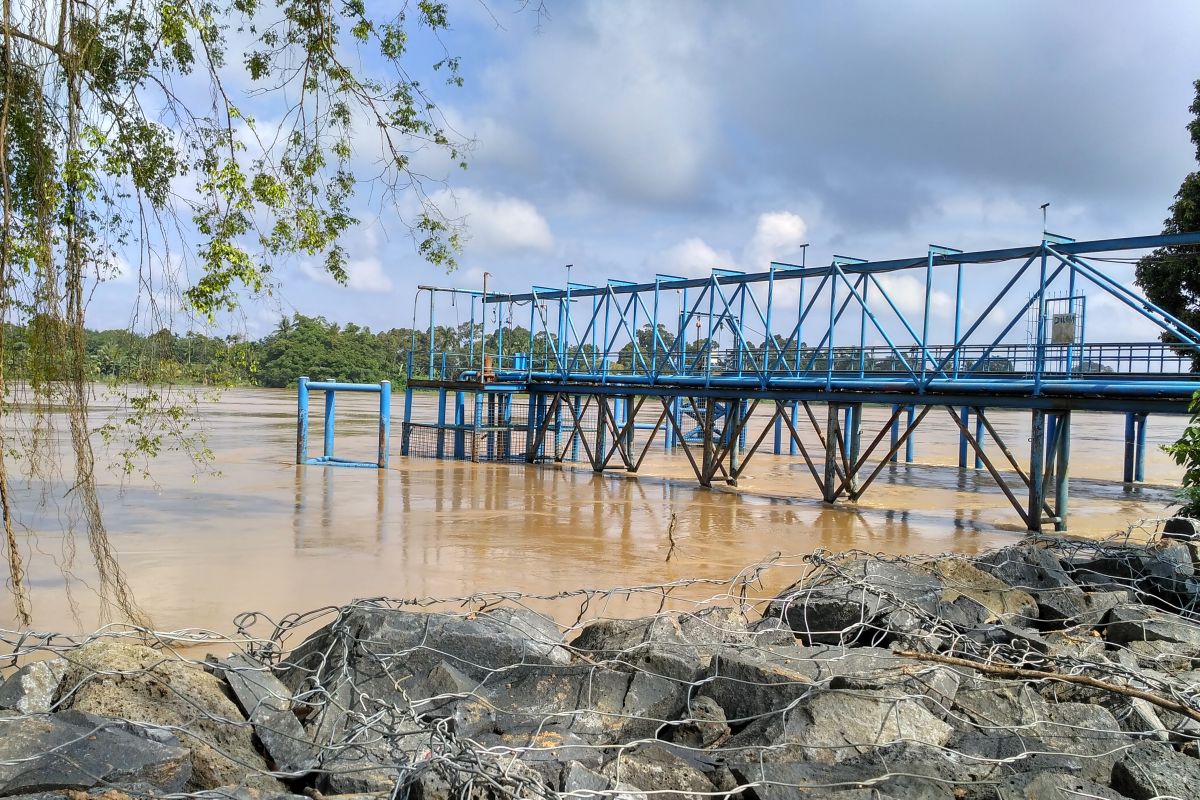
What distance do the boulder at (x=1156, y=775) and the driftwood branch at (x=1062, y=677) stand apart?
804mm

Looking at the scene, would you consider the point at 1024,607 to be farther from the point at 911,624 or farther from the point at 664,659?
the point at 664,659

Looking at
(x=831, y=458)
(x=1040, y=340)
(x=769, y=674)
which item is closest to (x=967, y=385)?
(x=1040, y=340)

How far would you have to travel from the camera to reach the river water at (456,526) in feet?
37.9

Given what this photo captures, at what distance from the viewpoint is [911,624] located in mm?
6539

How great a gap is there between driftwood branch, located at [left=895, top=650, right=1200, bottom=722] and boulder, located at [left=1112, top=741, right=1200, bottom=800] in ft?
2.64

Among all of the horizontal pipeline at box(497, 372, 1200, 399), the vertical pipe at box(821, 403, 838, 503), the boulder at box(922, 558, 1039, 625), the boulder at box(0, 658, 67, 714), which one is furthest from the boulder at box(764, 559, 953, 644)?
the vertical pipe at box(821, 403, 838, 503)

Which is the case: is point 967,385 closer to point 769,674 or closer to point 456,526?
point 456,526

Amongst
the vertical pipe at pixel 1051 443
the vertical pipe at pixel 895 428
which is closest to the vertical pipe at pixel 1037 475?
the vertical pipe at pixel 1051 443

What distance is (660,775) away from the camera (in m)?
4.04

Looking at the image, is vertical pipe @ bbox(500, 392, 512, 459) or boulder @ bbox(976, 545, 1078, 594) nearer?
boulder @ bbox(976, 545, 1078, 594)

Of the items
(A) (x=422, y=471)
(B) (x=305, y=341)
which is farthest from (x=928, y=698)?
(B) (x=305, y=341)

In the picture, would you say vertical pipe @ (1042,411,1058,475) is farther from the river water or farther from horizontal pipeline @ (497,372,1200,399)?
the river water

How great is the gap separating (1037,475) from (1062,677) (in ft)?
45.4

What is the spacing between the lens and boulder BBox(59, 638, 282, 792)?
406cm
